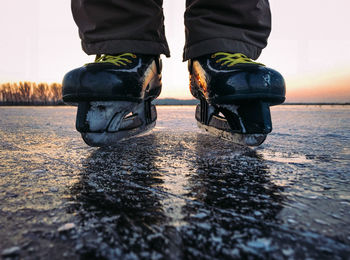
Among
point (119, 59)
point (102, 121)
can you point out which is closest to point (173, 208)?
point (102, 121)

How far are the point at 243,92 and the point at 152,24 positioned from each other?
21.5 inches

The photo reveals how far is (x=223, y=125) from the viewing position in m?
1.10

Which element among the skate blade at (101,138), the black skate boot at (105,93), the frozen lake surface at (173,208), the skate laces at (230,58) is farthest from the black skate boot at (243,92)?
the skate blade at (101,138)

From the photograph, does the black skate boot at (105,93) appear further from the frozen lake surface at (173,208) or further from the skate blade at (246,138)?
the skate blade at (246,138)

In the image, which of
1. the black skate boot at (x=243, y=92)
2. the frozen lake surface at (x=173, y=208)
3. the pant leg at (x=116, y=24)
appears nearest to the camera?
the frozen lake surface at (x=173, y=208)

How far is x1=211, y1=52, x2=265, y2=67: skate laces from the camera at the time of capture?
38.2 inches

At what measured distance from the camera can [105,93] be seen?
896 mm

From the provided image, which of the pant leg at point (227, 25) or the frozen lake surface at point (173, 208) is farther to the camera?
the pant leg at point (227, 25)

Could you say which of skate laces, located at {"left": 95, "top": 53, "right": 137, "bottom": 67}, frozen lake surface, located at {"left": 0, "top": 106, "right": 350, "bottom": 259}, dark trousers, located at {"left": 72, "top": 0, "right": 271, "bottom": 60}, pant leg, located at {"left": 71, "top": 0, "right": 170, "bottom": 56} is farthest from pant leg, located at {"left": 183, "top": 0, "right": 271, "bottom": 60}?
frozen lake surface, located at {"left": 0, "top": 106, "right": 350, "bottom": 259}

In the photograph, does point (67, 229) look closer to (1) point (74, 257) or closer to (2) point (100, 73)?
(1) point (74, 257)

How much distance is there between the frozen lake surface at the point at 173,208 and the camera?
0.96 ft

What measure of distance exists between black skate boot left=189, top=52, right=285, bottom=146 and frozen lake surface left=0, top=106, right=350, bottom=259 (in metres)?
0.19

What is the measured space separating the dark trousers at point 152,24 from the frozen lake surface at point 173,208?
563 mm

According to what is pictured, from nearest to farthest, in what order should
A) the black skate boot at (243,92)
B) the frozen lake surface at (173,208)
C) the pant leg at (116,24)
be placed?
the frozen lake surface at (173,208) < the black skate boot at (243,92) < the pant leg at (116,24)
